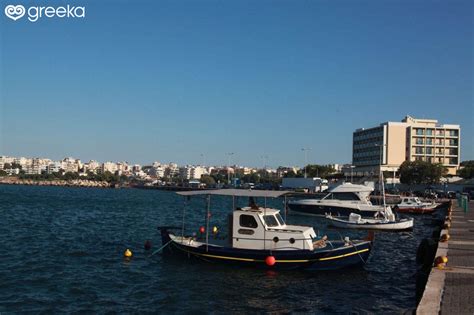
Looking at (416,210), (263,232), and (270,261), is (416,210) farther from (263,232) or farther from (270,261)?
(270,261)

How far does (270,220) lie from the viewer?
2622cm

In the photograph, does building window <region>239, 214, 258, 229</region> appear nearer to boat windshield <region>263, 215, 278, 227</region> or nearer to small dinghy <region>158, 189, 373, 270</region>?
small dinghy <region>158, 189, 373, 270</region>

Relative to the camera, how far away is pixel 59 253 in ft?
99.0

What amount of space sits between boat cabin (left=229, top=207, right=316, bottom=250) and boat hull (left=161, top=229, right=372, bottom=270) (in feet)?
1.57

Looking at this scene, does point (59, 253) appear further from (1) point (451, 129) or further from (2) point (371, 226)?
(1) point (451, 129)

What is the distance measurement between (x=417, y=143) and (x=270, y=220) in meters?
144

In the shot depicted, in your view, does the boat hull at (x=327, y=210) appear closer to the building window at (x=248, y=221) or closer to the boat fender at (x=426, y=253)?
the boat fender at (x=426, y=253)

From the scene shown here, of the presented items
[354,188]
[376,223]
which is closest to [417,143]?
[354,188]

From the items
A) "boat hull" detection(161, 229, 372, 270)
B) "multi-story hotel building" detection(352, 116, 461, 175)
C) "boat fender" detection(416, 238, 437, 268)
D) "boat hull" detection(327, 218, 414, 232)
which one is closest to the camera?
"boat hull" detection(161, 229, 372, 270)

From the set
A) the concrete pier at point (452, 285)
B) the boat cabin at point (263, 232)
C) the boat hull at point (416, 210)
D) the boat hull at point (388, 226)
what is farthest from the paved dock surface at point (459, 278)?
the boat hull at point (416, 210)

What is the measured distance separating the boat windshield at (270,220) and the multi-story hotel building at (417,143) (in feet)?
437

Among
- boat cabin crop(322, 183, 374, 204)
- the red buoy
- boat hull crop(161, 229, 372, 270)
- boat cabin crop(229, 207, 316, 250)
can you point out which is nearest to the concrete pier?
boat hull crop(161, 229, 372, 270)

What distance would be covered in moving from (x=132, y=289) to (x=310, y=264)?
28.6 feet

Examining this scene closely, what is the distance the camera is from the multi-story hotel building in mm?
156375
